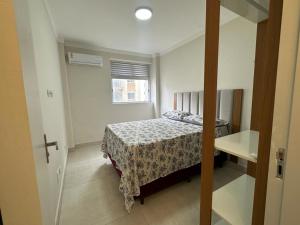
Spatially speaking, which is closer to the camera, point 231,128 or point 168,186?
Result: point 168,186

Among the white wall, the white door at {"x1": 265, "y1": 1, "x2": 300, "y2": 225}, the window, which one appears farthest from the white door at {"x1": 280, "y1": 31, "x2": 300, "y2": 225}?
the window

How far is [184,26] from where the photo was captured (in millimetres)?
2771

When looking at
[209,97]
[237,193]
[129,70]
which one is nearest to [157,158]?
[237,193]

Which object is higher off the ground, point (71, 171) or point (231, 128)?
point (231, 128)

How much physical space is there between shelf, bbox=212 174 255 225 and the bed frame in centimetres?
91

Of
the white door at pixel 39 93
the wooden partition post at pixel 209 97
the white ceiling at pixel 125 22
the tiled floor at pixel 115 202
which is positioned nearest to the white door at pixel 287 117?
the wooden partition post at pixel 209 97

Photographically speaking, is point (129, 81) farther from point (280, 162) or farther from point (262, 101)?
point (280, 162)

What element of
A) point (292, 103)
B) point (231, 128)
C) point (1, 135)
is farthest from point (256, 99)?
point (1, 135)

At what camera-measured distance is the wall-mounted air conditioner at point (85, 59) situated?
132 inches

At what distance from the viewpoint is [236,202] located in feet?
3.33

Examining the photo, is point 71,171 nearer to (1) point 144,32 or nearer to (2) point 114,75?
(2) point 114,75

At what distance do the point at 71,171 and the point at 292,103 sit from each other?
3.02 m

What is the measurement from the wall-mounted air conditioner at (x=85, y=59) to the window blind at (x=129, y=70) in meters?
0.49

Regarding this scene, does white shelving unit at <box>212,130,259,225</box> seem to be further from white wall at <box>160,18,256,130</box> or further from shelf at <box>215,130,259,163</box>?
white wall at <box>160,18,256,130</box>
